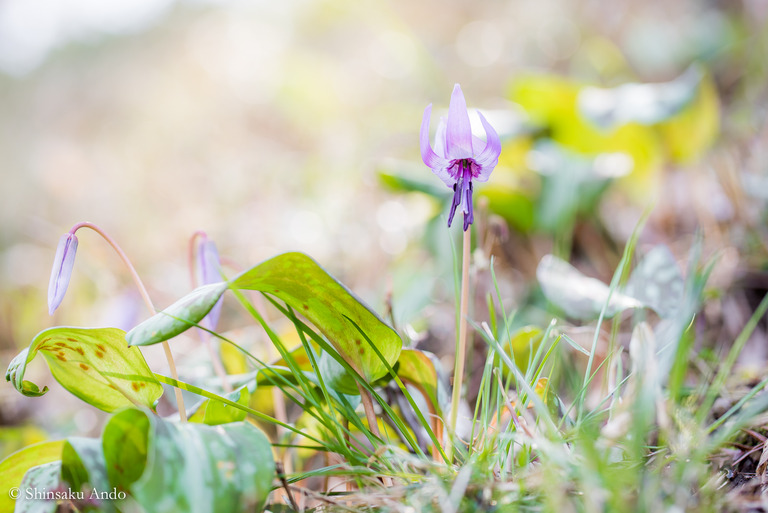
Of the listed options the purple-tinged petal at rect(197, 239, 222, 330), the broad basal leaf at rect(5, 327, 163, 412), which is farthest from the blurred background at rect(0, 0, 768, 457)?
the broad basal leaf at rect(5, 327, 163, 412)

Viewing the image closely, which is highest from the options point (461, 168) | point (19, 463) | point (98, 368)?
point (461, 168)

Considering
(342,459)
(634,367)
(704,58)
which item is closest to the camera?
(634,367)

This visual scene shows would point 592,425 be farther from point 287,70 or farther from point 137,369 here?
point 287,70

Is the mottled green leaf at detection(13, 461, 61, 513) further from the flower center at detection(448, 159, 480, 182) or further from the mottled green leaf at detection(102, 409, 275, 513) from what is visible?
the flower center at detection(448, 159, 480, 182)

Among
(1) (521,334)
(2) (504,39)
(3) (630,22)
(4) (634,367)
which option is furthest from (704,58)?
(4) (634,367)

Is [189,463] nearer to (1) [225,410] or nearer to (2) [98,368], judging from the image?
(1) [225,410]

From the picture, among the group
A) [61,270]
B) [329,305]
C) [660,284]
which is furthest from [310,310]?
[660,284]

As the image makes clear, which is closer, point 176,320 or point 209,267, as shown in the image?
point 176,320

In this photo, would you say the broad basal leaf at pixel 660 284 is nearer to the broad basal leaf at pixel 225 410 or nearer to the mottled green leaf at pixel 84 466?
the broad basal leaf at pixel 225 410
